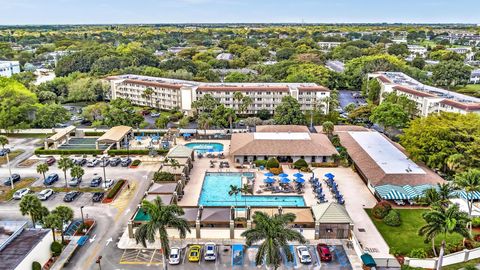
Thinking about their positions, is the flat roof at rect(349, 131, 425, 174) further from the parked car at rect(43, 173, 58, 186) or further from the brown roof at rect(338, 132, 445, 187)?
the parked car at rect(43, 173, 58, 186)

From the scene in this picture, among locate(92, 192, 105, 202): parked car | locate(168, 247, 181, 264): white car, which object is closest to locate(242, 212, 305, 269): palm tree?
locate(168, 247, 181, 264): white car

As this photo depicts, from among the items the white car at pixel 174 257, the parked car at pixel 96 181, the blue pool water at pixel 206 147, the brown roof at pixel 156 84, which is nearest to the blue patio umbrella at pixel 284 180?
the blue pool water at pixel 206 147

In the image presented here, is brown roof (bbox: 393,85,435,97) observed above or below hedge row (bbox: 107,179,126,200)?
above

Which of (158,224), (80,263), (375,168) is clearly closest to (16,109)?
(80,263)

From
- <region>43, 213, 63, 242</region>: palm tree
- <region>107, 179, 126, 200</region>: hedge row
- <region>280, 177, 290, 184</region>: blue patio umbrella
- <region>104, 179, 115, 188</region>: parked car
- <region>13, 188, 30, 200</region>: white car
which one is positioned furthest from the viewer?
<region>280, 177, 290, 184</region>: blue patio umbrella

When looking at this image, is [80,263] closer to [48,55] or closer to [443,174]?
[443,174]

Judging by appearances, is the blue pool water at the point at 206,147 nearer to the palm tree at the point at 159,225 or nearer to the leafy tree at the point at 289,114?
the leafy tree at the point at 289,114
